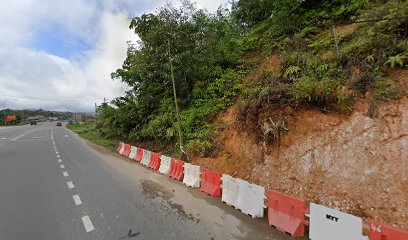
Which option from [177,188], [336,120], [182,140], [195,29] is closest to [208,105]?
[182,140]

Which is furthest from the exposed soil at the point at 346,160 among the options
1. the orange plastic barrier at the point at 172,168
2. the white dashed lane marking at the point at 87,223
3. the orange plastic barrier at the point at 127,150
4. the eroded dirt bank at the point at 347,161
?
the orange plastic barrier at the point at 127,150

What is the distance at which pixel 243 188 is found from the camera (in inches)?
198

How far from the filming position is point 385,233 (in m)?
3.03

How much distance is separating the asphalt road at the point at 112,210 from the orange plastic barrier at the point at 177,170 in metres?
0.29

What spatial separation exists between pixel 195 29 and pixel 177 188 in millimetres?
8393

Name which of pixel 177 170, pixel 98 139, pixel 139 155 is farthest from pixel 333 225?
pixel 98 139

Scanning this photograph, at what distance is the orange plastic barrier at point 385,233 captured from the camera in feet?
9.44

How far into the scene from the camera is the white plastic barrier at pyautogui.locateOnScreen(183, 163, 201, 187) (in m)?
6.60

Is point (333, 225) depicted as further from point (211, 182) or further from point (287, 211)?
point (211, 182)

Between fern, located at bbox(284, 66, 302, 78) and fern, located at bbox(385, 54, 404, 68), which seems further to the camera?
fern, located at bbox(284, 66, 302, 78)

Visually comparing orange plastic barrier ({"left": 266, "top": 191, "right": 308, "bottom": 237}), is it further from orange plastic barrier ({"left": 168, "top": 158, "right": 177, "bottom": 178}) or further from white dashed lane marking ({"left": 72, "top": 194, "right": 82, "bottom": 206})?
white dashed lane marking ({"left": 72, "top": 194, "right": 82, "bottom": 206})

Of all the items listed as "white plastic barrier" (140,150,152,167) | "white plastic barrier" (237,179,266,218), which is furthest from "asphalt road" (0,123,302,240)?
"white plastic barrier" (140,150,152,167)

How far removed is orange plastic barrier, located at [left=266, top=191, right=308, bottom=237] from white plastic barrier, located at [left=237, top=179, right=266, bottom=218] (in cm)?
18

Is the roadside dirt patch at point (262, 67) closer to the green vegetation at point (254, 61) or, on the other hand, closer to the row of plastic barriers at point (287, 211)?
the green vegetation at point (254, 61)
